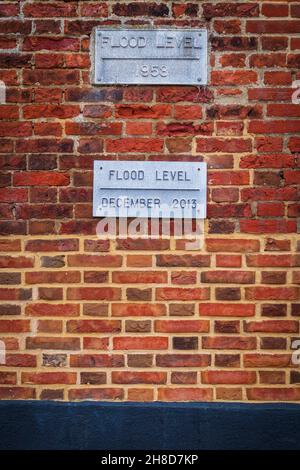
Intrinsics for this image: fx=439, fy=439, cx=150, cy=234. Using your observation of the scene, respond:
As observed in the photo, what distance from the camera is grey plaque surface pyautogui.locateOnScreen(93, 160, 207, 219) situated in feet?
7.37

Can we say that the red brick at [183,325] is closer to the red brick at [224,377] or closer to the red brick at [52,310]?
the red brick at [224,377]

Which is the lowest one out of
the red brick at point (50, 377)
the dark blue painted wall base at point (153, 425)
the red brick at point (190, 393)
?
the dark blue painted wall base at point (153, 425)

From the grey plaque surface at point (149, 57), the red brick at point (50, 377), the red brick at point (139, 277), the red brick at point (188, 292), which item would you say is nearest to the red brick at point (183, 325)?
the red brick at point (188, 292)

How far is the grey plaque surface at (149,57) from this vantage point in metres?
2.23

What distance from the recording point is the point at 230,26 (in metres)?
2.23

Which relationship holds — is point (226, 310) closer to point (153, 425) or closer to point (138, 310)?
point (138, 310)

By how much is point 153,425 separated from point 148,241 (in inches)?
36.9

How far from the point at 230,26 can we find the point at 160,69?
0.41 metres

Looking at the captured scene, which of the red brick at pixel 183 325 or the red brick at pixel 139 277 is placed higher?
the red brick at pixel 139 277

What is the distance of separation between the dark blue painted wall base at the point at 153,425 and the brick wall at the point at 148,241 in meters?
0.07

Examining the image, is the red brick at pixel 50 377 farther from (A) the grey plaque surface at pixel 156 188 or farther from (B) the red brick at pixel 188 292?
(A) the grey plaque surface at pixel 156 188

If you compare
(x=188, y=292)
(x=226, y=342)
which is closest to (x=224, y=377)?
(x=226, y=342)

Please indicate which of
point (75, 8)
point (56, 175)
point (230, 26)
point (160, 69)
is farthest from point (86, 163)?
point (230, 26)

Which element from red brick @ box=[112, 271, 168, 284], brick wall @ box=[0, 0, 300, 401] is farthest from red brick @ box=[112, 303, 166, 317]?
red brick @ box=[112, 271, 168, 284]
